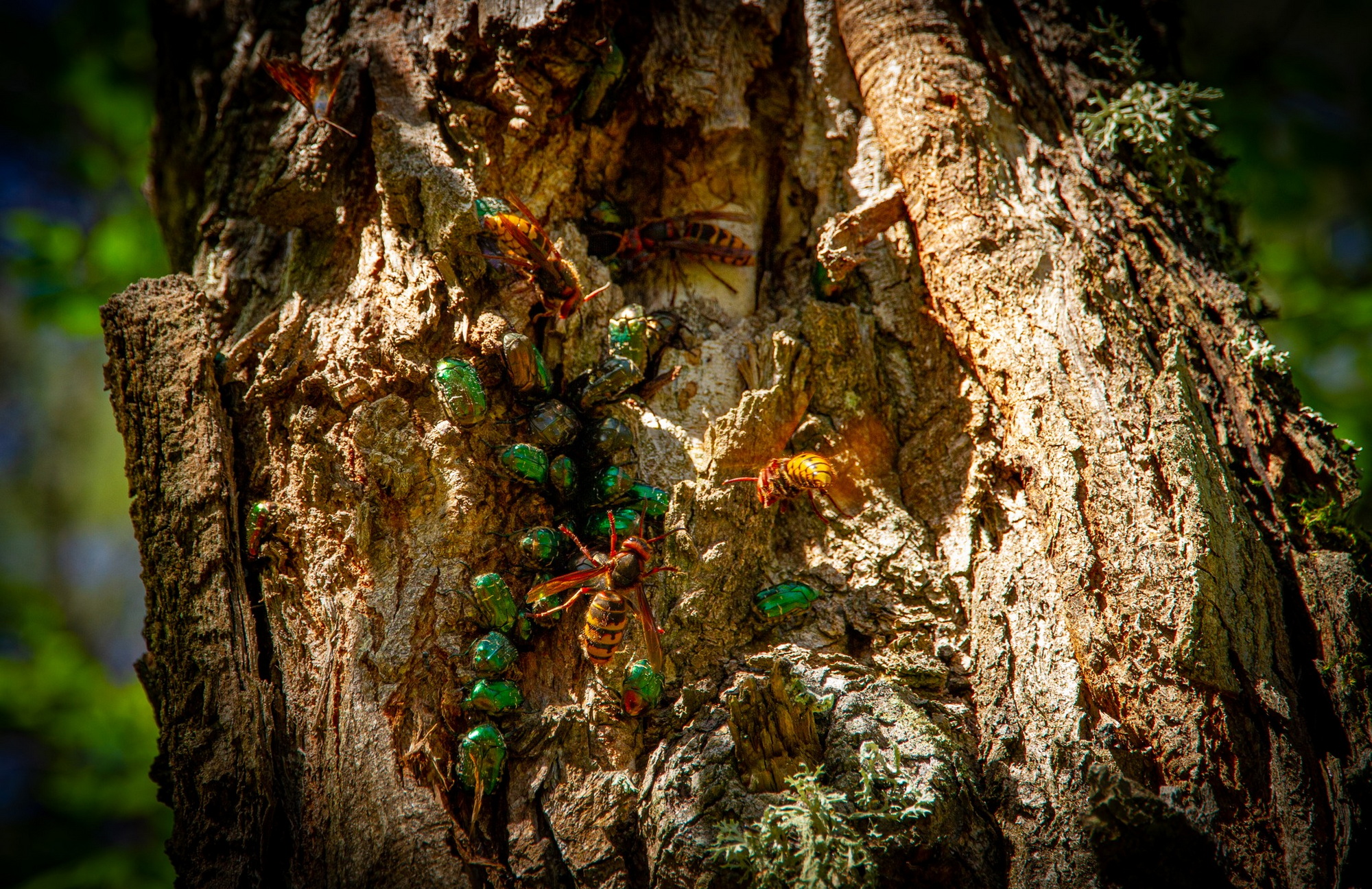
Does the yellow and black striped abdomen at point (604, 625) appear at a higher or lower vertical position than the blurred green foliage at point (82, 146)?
lower

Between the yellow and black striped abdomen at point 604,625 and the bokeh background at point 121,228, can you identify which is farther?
the bokeh background at point 121,228

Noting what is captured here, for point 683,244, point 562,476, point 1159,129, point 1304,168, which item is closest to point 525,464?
point 562,476

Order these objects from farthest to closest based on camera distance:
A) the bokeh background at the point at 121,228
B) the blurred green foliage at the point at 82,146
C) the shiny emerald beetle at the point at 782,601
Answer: the blurred green foliage at the point at 82,146 < the bokeh background at the point at 121,228 < the shiny emerald beetle at the point at 782,601

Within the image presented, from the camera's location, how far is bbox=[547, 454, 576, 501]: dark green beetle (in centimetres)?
291

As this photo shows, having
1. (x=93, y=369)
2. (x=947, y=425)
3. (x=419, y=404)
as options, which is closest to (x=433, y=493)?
(x=419, y=404)

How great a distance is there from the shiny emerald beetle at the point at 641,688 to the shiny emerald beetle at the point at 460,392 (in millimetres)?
1130

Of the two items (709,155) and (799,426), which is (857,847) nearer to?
(799,426)

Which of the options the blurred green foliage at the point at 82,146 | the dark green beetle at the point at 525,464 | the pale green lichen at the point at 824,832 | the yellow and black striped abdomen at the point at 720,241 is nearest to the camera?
the pale green lichen at the point at 824,832

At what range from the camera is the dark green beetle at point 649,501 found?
2.97 metres

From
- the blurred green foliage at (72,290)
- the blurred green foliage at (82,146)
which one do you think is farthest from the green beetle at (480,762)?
the blurred green foliage at (82,146)

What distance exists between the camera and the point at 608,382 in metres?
3.10

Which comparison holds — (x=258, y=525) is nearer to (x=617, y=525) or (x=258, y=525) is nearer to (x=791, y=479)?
(x=617, y=525)

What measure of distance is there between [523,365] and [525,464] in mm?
392

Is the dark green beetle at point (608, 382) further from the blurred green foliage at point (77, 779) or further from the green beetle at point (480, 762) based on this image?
the blurred green foliage at point (77, 779)
